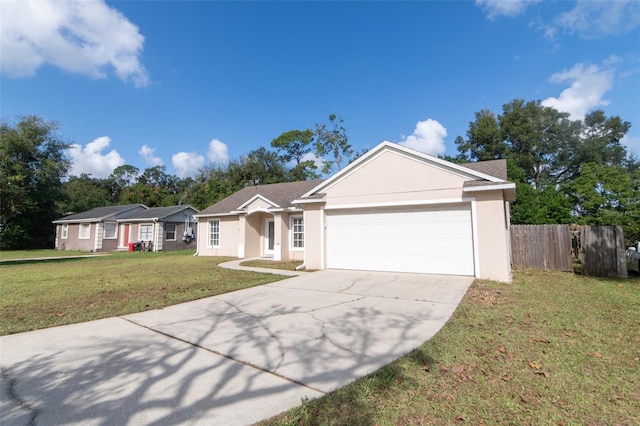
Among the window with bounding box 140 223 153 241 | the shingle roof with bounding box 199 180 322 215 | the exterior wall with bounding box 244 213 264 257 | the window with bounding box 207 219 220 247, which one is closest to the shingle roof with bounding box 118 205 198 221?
the window with bounding box 140 223 153 241

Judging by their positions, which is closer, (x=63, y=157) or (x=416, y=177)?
(x=416, y=177)

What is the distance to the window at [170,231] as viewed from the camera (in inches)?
968

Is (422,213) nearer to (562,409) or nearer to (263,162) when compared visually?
(562,409)

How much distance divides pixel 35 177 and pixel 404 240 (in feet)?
102

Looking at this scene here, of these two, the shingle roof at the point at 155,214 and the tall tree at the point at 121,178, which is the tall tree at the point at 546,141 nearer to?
the shingle roof at the point at 155,214

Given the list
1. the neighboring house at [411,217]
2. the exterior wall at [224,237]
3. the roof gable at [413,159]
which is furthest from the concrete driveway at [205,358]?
the exterior wall at [224,237]

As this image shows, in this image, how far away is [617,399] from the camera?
2.84 metres

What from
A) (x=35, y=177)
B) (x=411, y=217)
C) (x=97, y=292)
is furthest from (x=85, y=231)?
(x=411, y=217)

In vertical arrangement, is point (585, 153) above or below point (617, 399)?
above

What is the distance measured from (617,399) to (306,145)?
139 feet

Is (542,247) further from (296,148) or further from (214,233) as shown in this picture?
(296,148)

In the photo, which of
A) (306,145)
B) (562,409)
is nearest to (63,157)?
(306,145)

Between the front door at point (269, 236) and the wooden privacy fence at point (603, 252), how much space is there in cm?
1414

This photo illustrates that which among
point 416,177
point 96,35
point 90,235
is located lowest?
point 90,235
